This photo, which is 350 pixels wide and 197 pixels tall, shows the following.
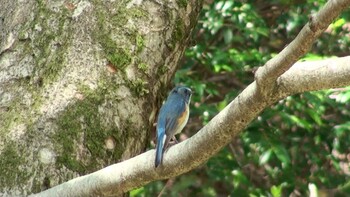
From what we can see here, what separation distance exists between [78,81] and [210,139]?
97cm

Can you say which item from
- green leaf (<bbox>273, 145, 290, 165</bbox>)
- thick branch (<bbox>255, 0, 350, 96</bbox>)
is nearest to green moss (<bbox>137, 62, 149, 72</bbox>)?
thick branch (<bbox>255, 0, 350, 96</bbox>)

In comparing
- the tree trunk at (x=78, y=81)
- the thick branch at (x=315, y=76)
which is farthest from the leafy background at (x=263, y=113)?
the thick branch at (x=315, y=76)

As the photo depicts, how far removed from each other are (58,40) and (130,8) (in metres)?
0.37

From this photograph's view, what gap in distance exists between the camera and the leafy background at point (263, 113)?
500 centimetres

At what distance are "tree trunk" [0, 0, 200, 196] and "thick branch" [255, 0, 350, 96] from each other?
1.10m

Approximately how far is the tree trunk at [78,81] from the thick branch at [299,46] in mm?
1101

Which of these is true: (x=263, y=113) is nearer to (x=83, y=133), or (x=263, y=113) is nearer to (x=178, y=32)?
(x=178, y=32)

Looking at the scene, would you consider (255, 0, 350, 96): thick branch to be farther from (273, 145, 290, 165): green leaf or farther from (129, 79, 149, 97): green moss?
(273, 145, 290, 165): green leaf

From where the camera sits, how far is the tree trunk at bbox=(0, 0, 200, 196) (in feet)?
9.82

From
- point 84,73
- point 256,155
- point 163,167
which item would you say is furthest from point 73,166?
point 256,155

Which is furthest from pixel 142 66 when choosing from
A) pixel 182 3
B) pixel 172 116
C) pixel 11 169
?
pixel 11 169

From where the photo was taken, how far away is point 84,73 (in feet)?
10.4

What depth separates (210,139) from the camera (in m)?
2.35

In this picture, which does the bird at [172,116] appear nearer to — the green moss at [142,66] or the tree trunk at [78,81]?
the tree trunk at [78,81]
